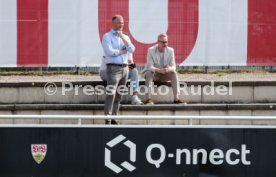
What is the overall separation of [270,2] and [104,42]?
11.4 feet

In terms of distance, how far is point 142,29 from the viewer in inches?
509

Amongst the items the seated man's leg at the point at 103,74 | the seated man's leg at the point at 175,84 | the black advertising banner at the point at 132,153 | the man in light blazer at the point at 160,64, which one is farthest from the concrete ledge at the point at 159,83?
the black advertising banner at the point at 132,153

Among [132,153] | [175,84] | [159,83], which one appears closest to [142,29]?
[159,83]

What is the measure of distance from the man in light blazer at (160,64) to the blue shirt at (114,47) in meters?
0.69

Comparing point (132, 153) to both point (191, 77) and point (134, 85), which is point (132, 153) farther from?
point (191, 77)

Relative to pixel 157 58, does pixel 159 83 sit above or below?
below

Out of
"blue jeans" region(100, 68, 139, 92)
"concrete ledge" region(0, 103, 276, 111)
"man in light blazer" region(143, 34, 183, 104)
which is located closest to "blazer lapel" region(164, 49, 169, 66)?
"man in light blazer" region(143, 34, 183, 104)

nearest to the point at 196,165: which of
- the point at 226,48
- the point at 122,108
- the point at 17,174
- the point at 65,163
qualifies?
the point at 65,163

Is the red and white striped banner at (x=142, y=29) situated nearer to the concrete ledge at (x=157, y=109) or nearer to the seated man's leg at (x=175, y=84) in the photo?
the seated man's leg at (x=175, y=84)

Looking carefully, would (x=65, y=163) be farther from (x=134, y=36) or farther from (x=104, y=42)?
(x=134, y=36)

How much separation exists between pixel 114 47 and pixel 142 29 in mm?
1568

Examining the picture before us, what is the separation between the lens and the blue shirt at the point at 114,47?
1135cm

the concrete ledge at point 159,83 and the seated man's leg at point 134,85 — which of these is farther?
the concrete ledge at point 159,83

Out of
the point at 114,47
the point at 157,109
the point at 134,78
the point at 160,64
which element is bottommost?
the point at 157,109
